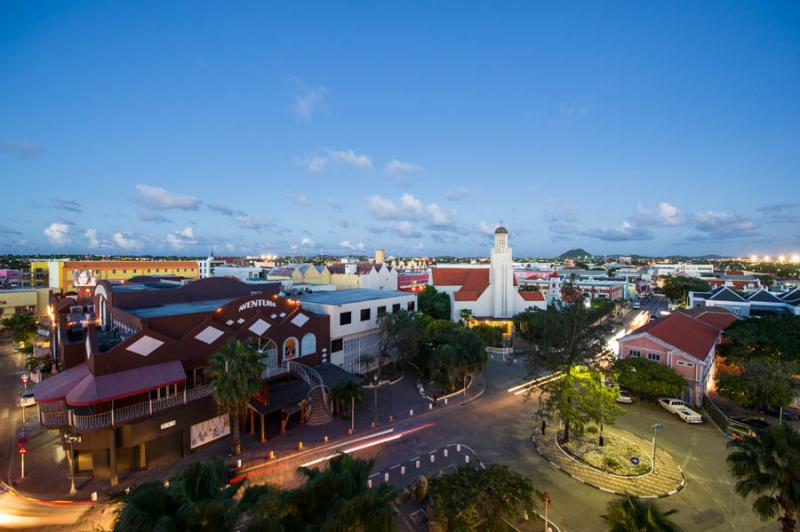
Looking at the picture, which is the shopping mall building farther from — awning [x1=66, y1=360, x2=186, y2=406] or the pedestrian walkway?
the pedestrian walkway

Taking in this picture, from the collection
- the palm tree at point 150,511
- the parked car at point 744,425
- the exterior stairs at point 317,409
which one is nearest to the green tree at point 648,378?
the parked car at point 744,425

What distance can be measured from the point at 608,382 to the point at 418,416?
23.0m

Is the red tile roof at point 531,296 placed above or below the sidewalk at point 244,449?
above

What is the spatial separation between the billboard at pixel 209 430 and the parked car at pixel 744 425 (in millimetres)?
38000

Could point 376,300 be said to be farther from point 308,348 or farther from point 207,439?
point 207,439

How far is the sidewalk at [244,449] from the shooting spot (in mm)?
21766

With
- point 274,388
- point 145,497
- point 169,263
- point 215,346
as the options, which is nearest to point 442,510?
point 145,497

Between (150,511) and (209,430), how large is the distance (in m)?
18.7

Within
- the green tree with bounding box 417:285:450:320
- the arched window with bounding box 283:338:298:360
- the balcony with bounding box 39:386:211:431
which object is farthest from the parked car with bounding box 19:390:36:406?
the green tree with bounding box 417:285:450:320

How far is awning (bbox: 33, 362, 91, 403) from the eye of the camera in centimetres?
2107

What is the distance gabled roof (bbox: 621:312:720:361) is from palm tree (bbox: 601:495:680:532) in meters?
30.3

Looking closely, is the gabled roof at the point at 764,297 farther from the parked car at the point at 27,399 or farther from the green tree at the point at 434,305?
the parked car at the point at 27,399

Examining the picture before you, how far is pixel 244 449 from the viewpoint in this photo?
25.6 metres

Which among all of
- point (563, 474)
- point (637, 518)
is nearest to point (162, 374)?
point (637, 518)
